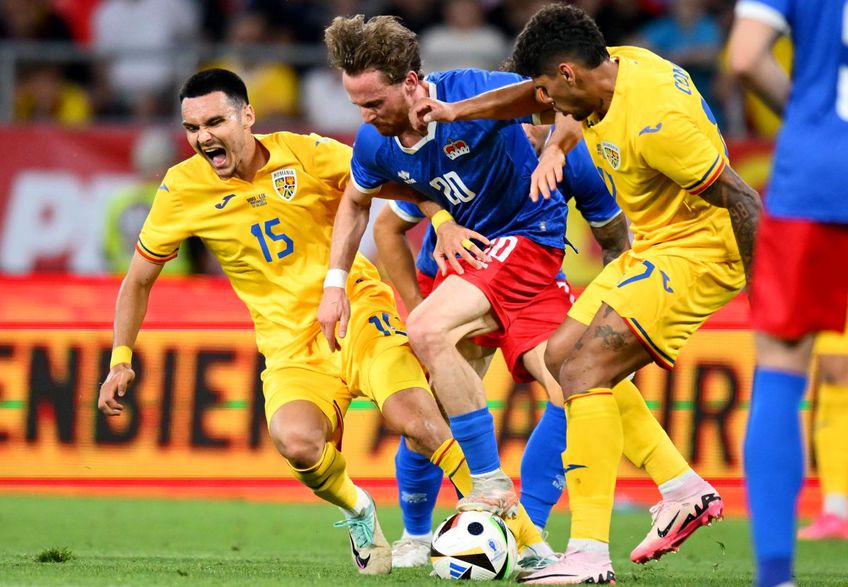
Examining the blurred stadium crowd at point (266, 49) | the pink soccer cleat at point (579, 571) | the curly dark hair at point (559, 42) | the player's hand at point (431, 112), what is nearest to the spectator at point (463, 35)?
the blurred stadium crowd at point (266, 49)

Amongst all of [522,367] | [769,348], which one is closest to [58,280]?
[522,367]

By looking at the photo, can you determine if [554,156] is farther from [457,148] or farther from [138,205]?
[138,205]

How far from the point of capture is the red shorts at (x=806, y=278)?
3.62 metres

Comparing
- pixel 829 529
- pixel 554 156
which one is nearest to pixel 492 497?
pixel 554 156

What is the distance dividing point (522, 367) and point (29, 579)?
236 cm

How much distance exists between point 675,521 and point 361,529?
4.37 feet

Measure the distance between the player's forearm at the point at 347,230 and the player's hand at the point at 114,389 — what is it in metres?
1.01

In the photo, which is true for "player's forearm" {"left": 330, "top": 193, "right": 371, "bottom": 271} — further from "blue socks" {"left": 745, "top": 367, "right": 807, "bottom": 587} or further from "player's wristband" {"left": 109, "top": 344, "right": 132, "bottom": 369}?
"blue socks" {"left": 745, "top": 367, "right": 807, "bottom": 587}

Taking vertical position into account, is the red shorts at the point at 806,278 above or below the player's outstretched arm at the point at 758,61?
below

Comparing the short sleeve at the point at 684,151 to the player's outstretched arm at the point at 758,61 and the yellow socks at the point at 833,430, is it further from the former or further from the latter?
the yellow socks at the point at 833,430

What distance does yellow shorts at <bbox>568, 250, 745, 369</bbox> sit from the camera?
5.00m

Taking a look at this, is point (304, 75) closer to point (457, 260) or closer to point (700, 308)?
point (457, 260)

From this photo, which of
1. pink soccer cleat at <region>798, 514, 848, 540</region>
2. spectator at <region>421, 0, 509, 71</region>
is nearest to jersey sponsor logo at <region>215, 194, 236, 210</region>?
pink soccer cleat at <region>798, 514, 848, 540</region>

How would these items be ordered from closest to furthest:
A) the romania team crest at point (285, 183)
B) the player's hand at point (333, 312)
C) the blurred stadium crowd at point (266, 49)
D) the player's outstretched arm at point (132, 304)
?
1. the player's hand at point (333, 312)
2. the player's outstretched arm at point (132, 304)
3. the romania team crest at point (285, 183)
4. the blurred stadium crowd at point (266, 49)
